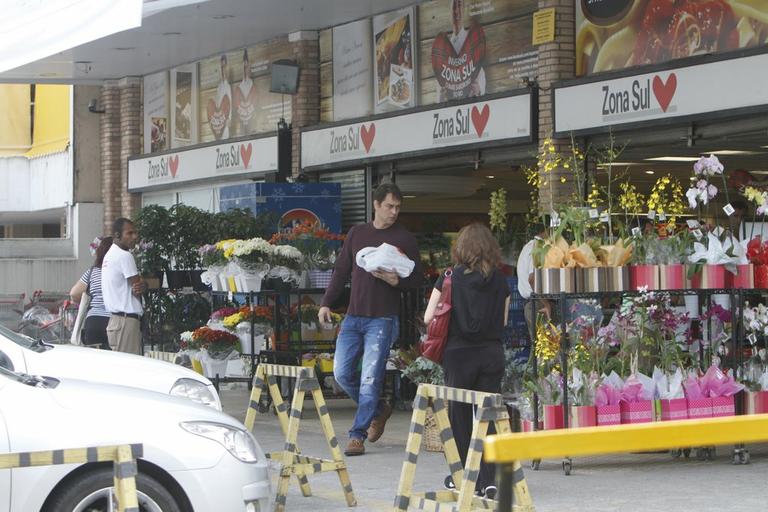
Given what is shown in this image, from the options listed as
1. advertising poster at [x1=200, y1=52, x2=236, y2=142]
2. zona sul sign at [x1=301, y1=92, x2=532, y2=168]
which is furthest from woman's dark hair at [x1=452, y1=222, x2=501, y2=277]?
advertising poster at [x1=200, y1=52, x2=236, y2=142]

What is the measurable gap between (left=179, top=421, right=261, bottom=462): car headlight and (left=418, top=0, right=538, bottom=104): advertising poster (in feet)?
29.4

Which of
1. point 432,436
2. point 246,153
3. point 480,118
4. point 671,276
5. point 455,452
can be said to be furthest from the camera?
point 246,153

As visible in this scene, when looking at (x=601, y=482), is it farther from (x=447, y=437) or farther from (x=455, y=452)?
(x=447, y=437)

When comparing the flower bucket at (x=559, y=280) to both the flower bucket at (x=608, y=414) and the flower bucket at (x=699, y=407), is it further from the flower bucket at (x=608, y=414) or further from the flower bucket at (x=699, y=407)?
the flower bucket at (x=699, y=407)

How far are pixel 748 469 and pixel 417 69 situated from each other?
8.53 meters

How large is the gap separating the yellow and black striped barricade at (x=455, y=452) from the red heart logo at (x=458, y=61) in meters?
9.35

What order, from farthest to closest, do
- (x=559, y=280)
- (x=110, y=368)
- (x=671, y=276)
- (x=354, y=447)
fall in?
1. (x=354, y=447)
2. (x=671, y=276)
3. (x=559, y=280)
4. (x=110, y=368)

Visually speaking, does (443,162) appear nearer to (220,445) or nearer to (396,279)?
(396,279)

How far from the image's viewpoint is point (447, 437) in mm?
7297

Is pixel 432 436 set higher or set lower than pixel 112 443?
lower

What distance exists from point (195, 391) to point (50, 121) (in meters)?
21.9

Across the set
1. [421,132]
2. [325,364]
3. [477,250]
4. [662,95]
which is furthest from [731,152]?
[477,250]

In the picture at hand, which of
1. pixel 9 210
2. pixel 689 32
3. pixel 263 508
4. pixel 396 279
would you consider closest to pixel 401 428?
pixel 396 279

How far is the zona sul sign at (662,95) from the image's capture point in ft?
40.2
